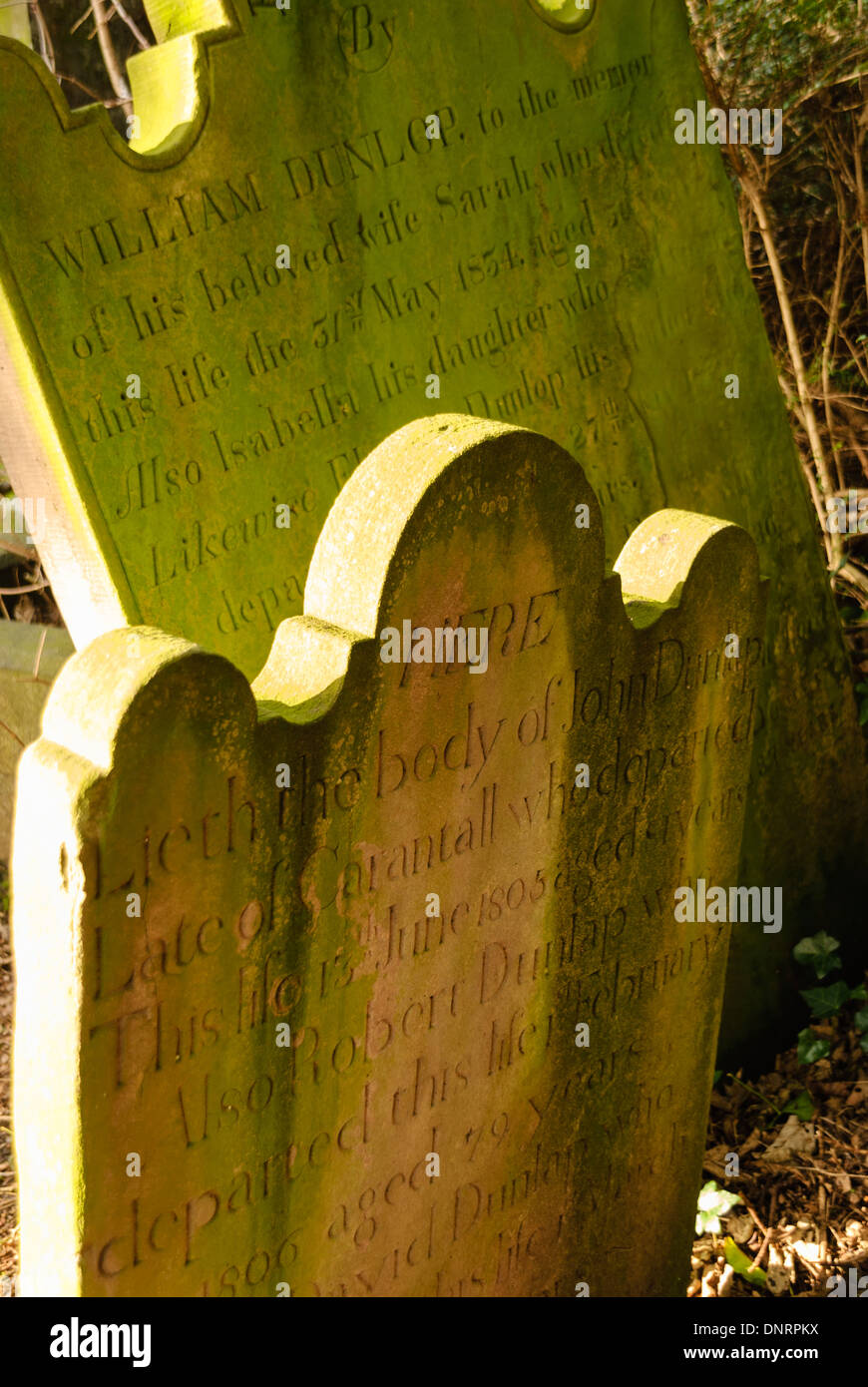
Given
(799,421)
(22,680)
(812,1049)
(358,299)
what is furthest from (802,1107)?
(22,680)

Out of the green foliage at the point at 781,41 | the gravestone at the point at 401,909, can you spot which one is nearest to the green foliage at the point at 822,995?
the gravestone at the point at 401,909

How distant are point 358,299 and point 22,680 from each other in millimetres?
2398

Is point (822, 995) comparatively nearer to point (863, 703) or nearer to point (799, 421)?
point (863, 703)

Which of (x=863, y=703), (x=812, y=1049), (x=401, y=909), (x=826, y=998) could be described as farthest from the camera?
(x=863, y=703)

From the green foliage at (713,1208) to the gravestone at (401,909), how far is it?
548 millimetres

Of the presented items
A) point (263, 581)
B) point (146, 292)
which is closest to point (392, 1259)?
point (263, 581)

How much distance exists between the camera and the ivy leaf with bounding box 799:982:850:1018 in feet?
13.9

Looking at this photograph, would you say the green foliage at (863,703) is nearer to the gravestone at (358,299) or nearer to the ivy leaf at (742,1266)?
the gravestone at (358,299)

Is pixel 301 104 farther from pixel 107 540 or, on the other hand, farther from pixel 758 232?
pixel 758 232

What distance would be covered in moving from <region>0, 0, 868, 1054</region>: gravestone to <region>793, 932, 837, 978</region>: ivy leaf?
54mm

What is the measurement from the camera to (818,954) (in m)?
4.29

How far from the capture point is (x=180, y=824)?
1.75 m

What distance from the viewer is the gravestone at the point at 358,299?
9.20 ft

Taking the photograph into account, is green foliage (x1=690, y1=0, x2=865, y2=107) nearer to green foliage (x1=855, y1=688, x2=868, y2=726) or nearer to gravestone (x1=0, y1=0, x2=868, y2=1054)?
gravestone (x1=0, y1=0, x2=868, y2=1054)
